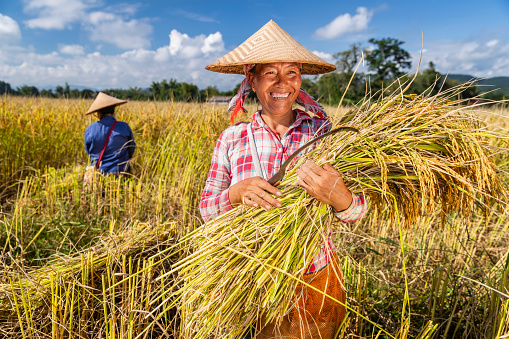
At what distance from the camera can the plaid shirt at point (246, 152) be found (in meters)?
1.33

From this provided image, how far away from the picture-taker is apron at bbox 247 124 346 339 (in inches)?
43.5

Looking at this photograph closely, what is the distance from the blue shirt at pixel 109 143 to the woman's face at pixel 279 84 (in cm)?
269

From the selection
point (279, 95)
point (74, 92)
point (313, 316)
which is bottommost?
point (313, 316)

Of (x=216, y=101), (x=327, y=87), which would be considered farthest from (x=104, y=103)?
(x=327, y=87)

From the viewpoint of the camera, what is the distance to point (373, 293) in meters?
1.83

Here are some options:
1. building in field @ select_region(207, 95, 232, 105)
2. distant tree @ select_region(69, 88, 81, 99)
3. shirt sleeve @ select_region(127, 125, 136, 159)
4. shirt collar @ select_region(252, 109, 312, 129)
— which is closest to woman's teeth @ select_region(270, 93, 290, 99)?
shirt collar @ select_region(252, 109, 312, 129)

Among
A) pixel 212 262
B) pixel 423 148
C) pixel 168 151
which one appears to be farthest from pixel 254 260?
pixel 168 151

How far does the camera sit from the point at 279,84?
1.33 meters

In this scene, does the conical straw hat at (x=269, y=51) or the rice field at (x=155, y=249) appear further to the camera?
the rice field at (x=155, y=249)

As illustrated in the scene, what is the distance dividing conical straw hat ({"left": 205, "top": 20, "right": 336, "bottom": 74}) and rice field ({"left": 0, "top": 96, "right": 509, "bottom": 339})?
301 mm

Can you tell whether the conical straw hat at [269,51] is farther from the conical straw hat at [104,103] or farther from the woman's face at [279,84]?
the conical straw hat at [104,103]

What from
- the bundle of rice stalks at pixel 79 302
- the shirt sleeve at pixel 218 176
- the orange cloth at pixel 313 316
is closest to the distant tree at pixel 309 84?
the shirt sleeve at pixel 218 176

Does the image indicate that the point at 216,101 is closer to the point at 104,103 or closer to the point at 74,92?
the point at 104,103

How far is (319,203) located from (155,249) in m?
1.39
